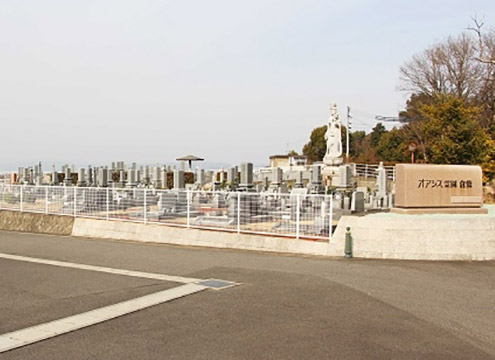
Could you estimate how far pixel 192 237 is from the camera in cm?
1314

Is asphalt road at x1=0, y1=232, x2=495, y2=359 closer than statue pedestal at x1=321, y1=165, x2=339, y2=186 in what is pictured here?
Yes

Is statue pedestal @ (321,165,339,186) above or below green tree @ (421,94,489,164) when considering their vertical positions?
below

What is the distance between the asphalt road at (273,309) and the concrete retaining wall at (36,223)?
5.68 metres

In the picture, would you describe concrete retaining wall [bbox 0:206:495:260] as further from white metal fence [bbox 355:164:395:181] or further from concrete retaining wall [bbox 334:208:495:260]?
white metal fence [bbox 355:164:395:181]

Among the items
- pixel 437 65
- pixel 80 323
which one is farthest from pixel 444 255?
pixel 437 65

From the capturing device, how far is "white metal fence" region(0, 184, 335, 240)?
11.7m

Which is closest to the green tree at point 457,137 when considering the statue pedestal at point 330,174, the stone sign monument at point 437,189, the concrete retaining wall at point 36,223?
the statue pedestal at point 330,174

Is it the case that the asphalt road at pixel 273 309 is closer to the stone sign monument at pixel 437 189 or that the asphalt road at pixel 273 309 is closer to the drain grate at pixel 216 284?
the drain grate at pixel 216 284

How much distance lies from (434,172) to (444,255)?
3223 mm

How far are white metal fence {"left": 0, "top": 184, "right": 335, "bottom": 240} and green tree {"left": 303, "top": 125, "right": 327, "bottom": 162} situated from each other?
5648cm

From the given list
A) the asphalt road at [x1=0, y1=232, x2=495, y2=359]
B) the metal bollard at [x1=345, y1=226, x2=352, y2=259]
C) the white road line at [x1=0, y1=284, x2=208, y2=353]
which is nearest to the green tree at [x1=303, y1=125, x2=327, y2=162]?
the metal bollard at [x1=345, y1=226, x2=352, y2=259]

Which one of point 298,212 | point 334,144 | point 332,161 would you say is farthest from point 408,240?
point 334,144

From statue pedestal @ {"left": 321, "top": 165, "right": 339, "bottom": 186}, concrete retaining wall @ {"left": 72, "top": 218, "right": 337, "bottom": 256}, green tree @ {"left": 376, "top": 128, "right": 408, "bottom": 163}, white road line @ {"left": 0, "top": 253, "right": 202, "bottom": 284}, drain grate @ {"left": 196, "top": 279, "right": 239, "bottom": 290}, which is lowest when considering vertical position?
white road line @ {"left": 0, "top": 253, "right": 202, "bottom": 284}

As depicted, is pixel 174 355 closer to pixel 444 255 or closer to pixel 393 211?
pixel 444 255
